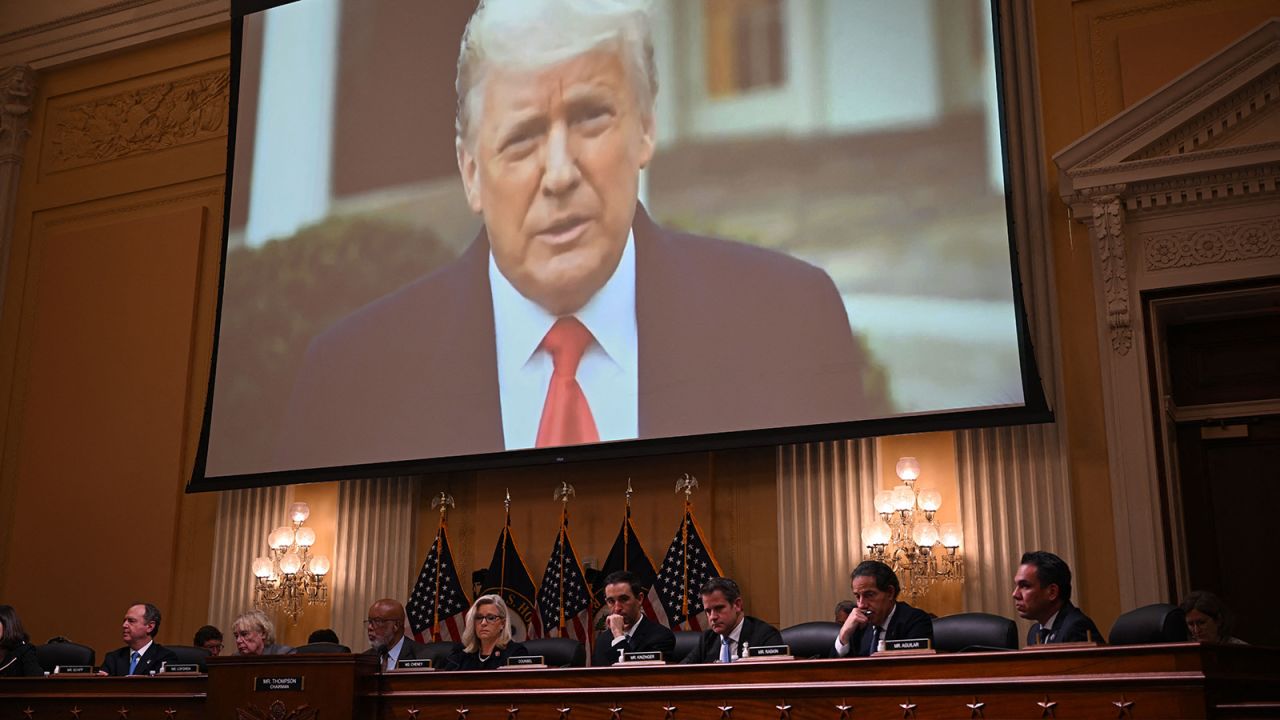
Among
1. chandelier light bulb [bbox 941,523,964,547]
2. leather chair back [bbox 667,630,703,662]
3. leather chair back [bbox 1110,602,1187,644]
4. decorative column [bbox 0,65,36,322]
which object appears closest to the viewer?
leather chair back [bbox 1110,602,1187,644]

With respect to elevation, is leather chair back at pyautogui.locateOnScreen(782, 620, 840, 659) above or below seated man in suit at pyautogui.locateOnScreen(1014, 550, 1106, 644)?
below

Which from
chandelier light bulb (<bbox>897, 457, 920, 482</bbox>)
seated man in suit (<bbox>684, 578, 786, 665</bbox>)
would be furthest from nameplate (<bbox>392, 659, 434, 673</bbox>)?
chandelier light bulb (<bbox>897, 457, 920, 482</bbox>)

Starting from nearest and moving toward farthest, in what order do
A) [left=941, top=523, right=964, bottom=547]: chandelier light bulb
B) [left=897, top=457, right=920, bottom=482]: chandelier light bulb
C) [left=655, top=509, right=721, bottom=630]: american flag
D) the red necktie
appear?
1. [left=941, top=523, right=964, bottom=547]: chandelier light bulb
2. [left=897, top=457, right=920, bottom=482]: chandelier light bulb
3. [left=655, top=509, right=721, bottom=630]: american flag
4. the red necktie

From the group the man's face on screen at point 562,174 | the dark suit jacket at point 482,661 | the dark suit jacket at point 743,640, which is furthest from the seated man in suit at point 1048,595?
the man's face on screen at point 562,174

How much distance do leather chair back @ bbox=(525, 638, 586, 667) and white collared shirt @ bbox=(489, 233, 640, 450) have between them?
67.5 inches

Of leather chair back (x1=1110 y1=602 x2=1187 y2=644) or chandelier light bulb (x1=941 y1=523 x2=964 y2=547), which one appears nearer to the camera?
leather chair back (x1=1110 y1=602 x2=1187 y2=644)

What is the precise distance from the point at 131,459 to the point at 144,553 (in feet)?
2.47

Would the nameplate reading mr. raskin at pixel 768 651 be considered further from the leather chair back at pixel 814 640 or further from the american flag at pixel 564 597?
the american flag at pixel 564 597

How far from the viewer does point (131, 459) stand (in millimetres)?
10516

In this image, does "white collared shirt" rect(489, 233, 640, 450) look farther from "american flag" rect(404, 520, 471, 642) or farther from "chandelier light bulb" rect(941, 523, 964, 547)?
"chandelier light bulb" rect(941, 523, 964, 547)

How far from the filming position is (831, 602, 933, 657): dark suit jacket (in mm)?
6020

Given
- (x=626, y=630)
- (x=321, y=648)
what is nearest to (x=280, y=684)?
(x=321, y=648)

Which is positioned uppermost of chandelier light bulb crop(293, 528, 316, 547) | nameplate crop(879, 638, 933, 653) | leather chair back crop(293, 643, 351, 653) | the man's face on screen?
the man's face on screen

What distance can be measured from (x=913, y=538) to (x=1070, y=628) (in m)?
2.17
